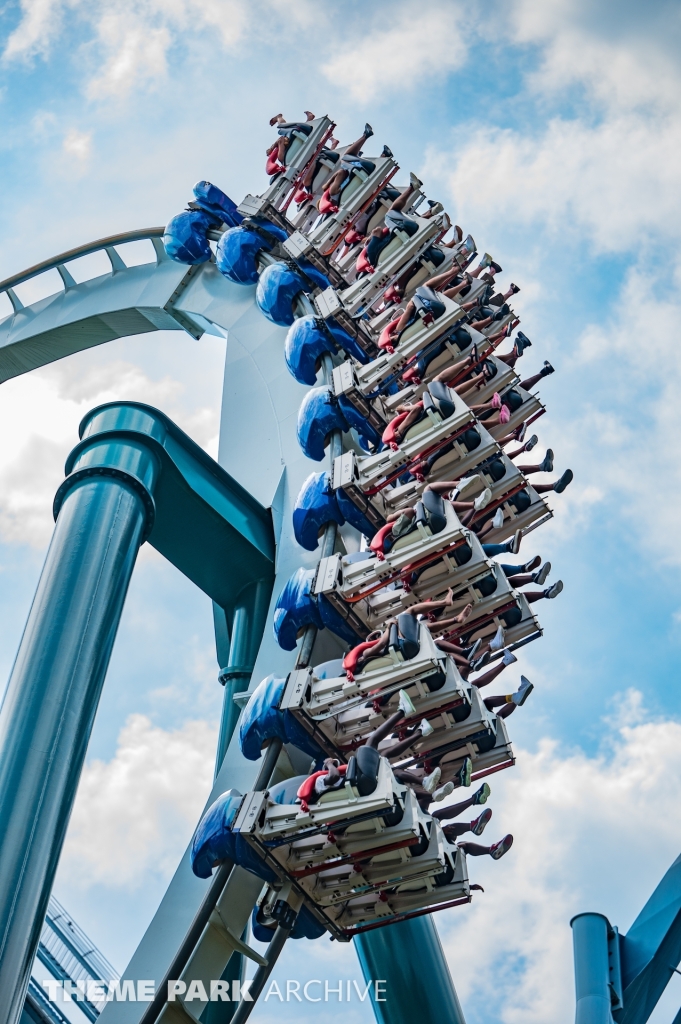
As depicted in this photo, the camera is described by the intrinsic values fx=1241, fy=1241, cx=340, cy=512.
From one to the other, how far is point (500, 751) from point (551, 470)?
10.9 ft

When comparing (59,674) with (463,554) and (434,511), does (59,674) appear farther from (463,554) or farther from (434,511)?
(463,554)

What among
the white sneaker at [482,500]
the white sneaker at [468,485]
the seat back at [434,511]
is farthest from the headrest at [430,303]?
the seat back at [434,511]

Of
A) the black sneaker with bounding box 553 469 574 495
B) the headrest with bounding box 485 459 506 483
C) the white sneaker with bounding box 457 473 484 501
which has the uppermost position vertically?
the black sneaker with bounding box 553 469 574 495

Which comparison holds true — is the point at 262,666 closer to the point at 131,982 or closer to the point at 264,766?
the point at 264,766

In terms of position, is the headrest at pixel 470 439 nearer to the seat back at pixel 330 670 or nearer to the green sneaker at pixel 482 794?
the seat back at pixel 330 670

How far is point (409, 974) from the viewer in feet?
33.1

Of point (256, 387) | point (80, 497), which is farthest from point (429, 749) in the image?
point (256, 387)

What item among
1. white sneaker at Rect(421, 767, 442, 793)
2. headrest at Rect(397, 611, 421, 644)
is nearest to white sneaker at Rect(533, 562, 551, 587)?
headrest at Rect(397, 611, 421, 644)

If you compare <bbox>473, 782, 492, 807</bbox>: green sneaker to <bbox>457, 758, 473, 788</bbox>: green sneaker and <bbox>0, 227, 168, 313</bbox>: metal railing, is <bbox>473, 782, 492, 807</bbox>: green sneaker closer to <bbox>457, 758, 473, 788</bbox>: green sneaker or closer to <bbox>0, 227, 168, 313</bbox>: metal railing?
<bbox>457, 758, 473, 788</bbox>: green sneaker

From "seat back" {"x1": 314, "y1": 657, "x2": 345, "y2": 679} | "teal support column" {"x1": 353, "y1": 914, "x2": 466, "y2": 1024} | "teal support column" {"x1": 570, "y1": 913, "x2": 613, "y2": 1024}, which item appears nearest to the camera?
"seat back" {"x1": 314, "y1": 657, "x2": 345, "y2": 679}

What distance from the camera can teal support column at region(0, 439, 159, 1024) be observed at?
23.1ft

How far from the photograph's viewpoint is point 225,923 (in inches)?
317

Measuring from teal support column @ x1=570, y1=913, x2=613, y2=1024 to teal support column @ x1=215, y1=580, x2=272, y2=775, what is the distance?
3361mm

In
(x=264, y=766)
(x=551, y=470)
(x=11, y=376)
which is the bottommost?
(x=264, y=766)
